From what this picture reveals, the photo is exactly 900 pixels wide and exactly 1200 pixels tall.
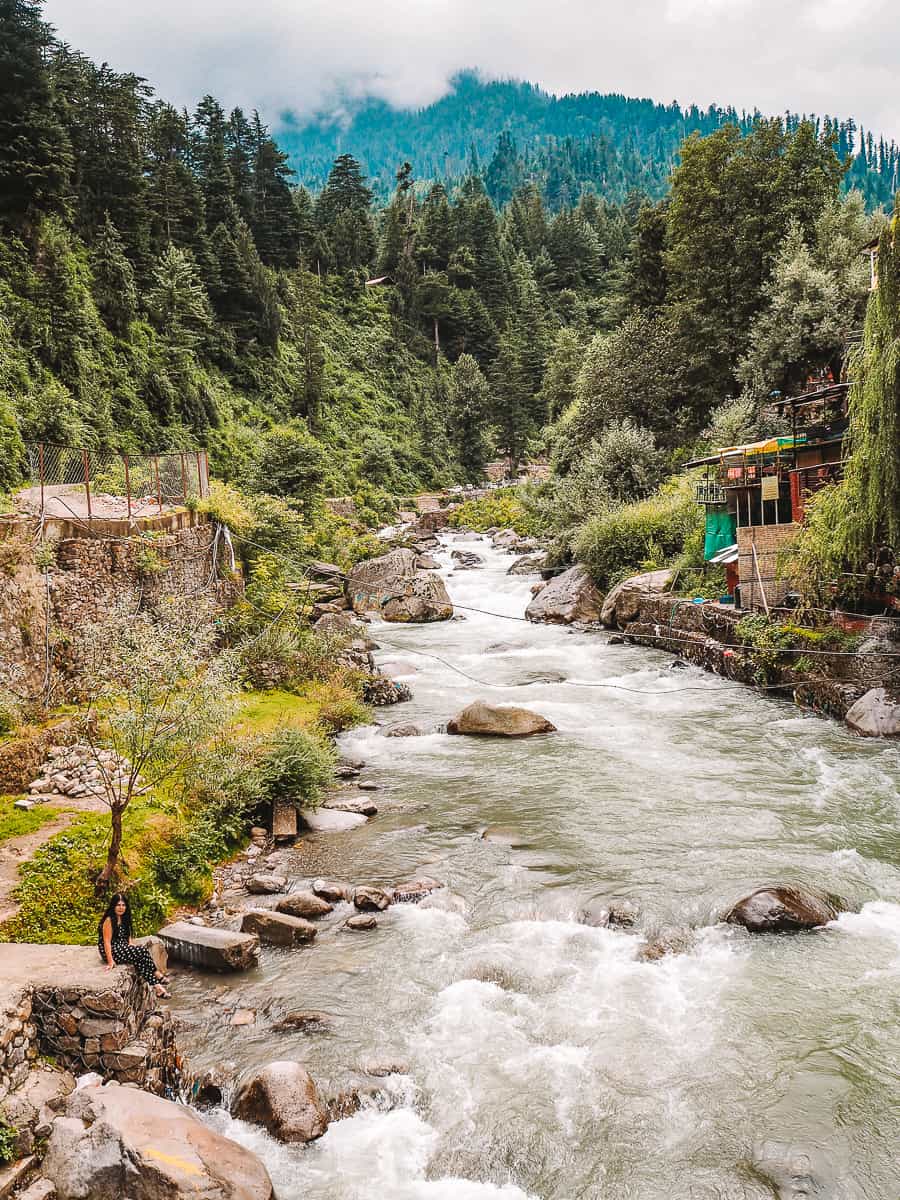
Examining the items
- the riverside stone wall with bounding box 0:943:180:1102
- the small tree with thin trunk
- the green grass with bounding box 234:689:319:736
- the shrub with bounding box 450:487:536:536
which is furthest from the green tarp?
the shrub with bounding box 450:487:536:536

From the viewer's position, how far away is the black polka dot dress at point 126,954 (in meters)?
7.88

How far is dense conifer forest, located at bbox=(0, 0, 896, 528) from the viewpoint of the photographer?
32719 millimetres

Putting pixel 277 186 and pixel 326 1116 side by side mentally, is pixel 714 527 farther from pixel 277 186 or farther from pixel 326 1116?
pixel 277 186

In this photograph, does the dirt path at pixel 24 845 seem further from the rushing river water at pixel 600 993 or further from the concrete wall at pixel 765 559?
the concrete wall at pixel 765 559

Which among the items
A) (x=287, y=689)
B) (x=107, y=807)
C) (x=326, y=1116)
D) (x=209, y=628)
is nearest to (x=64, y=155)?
(x=287, y=689)

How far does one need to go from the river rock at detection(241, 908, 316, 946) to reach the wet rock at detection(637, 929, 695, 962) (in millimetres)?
4232

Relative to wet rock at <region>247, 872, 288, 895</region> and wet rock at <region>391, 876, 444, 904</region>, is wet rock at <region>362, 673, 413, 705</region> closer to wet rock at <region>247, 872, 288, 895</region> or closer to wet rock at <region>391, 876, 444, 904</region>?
wet rock at <region>247, 872, 288, 895</region>

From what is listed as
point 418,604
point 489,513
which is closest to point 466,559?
point 418,604

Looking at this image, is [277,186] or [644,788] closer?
[644,788]

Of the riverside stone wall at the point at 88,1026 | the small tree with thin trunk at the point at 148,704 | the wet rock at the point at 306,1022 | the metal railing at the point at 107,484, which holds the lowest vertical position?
the wet rock at the point at 306,1022

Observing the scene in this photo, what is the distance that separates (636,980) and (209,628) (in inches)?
338

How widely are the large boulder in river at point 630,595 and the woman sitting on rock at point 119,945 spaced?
70.4ft

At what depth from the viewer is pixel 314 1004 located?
890 centimetres

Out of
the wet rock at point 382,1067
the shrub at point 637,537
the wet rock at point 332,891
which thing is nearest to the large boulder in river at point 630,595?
the shrub at point 637,537
